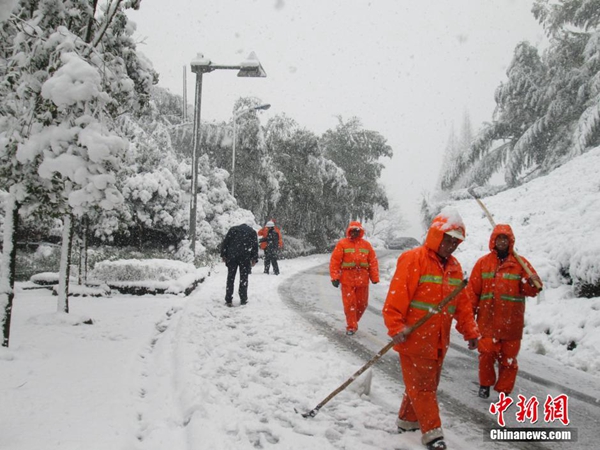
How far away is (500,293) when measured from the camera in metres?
4.96

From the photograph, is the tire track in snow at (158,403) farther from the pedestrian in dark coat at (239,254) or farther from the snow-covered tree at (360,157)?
the snow-covered tree at (360,157)

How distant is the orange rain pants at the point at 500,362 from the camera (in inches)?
186

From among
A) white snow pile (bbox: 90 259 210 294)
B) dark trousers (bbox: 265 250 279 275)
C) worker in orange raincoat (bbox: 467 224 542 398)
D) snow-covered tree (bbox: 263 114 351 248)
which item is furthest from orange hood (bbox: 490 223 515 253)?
snow-covered tree (bbox: 263 114 351 248)

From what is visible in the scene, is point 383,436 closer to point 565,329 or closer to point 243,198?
point 565,329

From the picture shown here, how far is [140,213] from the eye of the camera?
601 inches

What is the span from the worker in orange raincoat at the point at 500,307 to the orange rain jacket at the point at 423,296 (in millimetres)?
1364

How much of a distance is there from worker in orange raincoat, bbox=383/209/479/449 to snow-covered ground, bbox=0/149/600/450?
0.38 meters

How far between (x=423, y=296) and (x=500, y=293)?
169cm

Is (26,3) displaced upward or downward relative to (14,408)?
upward

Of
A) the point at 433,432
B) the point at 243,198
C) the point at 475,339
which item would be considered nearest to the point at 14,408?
the point at 433,432

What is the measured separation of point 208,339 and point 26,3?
480cm

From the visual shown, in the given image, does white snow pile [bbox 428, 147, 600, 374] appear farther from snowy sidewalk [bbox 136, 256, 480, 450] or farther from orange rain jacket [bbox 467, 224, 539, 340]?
snowy sidewalk [bbox 136, 256, 480, 450]

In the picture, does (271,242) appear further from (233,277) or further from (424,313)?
(424,313)

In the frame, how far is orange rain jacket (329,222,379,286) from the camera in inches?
303
